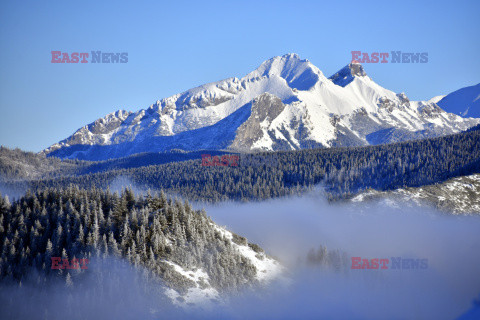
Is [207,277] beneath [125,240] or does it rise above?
beneath

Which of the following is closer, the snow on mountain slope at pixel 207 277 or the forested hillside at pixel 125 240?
the snow on mountain slope at pixel 207 277

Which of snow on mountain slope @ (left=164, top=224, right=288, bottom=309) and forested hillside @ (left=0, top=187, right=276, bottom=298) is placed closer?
snow on mountain slope @ (left=164, top=224, right=288, bottom=309)

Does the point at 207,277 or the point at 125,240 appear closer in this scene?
the point at 125,240

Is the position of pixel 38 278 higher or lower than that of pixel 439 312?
higher

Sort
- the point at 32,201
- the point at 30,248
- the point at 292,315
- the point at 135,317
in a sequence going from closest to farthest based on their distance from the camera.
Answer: the point at 135,317 → the point at 30,248 → the point at 292,315 → the point at 32,201

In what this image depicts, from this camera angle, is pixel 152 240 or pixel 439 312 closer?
pixel 152 240

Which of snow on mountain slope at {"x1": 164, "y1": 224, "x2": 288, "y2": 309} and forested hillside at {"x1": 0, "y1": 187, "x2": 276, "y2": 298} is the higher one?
forested hillside at {"x1": 0, "y1": 187, "x2": 276, "y2": 298}

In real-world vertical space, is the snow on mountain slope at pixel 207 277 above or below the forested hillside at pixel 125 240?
below

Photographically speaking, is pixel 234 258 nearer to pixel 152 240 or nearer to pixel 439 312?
pixel 152 240

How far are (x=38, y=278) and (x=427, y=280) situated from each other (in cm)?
14436

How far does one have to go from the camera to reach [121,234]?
122 m

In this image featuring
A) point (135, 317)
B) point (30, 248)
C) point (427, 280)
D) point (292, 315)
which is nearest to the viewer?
point (135, 317)

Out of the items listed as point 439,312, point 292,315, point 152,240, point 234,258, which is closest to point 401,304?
point 439,312

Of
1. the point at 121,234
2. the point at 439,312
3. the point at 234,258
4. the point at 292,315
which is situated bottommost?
the point at 439,312
